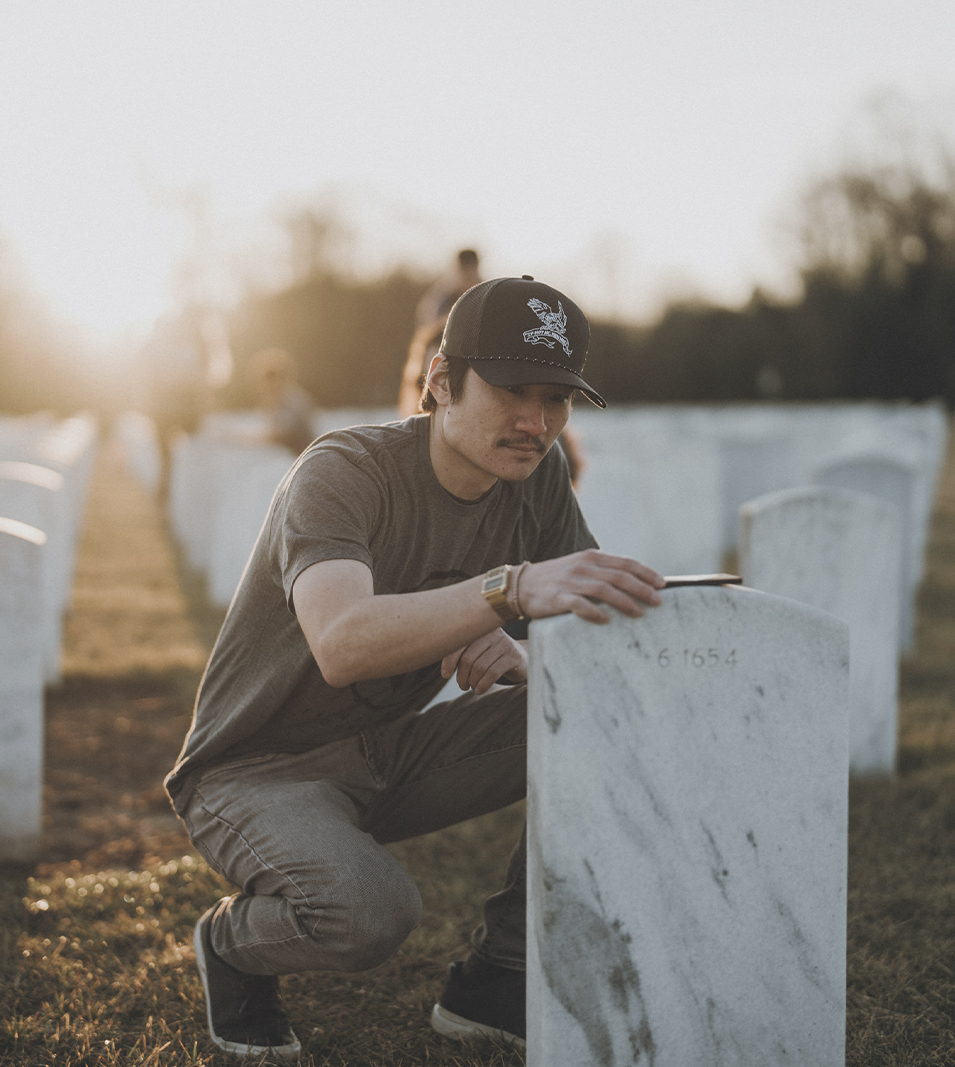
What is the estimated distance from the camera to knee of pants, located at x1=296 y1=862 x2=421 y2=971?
6.97 feet

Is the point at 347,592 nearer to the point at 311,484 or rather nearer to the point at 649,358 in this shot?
the point at 311,484

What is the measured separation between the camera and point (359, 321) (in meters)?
33.7

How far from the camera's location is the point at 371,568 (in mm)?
2166

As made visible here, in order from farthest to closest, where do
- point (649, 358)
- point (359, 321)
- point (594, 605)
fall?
point (649, 358) < point (359, 321) < point (594, 605)

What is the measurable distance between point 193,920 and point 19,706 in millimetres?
899

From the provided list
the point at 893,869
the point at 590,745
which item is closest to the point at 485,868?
the point at 893,869

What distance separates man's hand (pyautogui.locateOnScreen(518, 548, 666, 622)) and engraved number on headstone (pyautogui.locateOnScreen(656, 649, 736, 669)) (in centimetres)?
10

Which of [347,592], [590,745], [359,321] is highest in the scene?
[359,321]

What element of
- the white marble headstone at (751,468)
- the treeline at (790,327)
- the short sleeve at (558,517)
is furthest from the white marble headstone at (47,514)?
the treeline at (790,327)

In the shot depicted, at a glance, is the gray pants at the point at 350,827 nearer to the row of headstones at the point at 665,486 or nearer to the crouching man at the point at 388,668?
the crouching man at the point at 388,668

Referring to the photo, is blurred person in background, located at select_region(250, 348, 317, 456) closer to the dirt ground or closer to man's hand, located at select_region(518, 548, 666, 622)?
the dirt ground

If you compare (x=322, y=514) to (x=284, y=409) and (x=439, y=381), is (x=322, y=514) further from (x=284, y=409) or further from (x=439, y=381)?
(x=284, y=409)

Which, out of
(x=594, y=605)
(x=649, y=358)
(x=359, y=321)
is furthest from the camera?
(x=649, y=358)

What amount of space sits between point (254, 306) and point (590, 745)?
3432 centimetres
